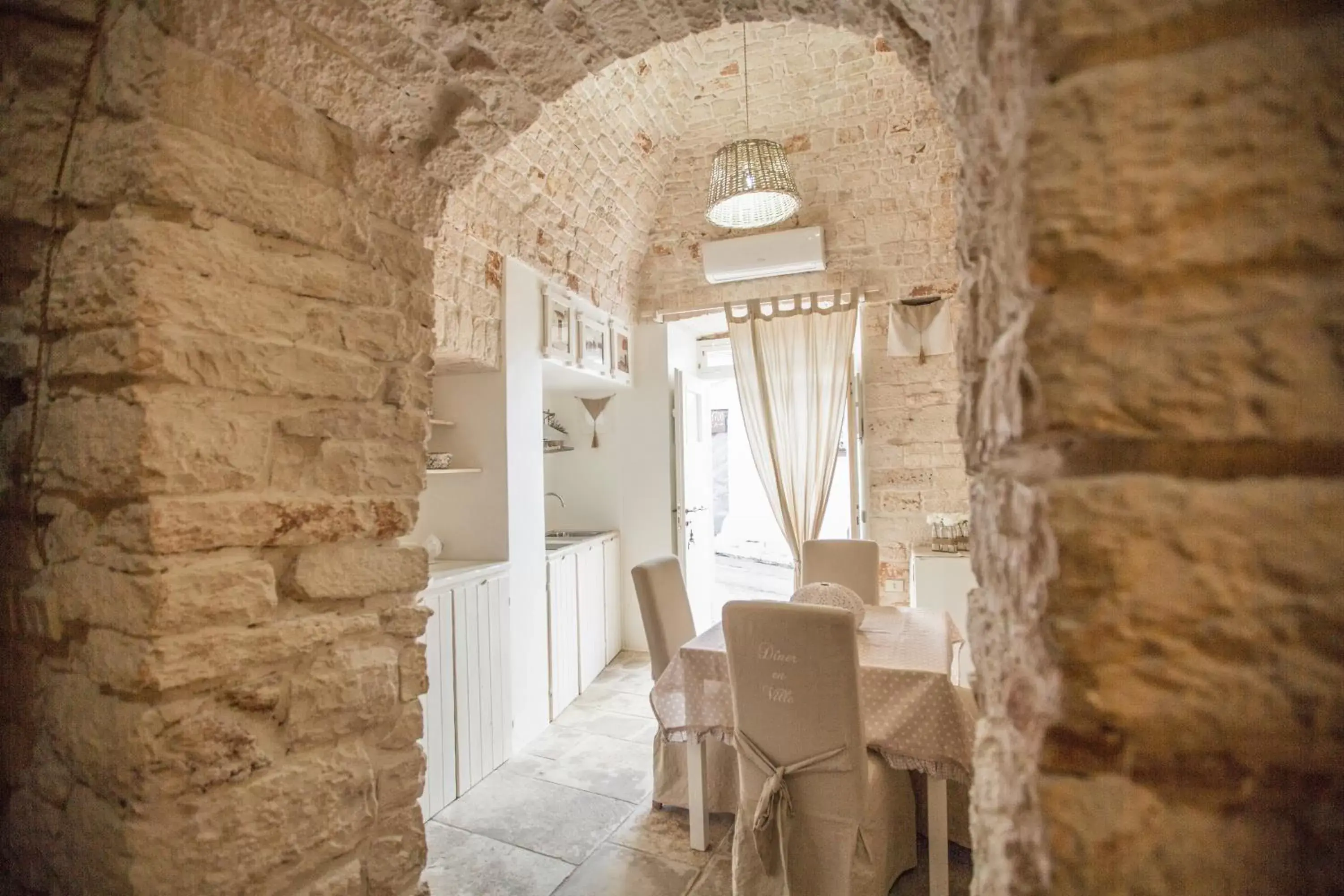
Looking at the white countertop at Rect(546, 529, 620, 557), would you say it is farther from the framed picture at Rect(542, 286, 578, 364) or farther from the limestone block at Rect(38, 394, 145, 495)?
the limestone block at Rect(38, 394, 145, 495)

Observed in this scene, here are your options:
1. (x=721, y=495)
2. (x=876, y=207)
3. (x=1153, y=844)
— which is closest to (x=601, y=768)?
(x=1153, y=844)

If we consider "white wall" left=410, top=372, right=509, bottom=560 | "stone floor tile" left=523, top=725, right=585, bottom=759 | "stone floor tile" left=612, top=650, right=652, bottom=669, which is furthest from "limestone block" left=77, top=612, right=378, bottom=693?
"stone floor tile" left=612, top=650, right=652, bottom=669

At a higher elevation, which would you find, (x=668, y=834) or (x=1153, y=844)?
(x=1153, y=844)

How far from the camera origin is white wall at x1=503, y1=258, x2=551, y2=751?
3.30 metres

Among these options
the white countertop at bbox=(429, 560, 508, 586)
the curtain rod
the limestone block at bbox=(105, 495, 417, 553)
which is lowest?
the white countertop at bbox=(429, 560, 508, 586)

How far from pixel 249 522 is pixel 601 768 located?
8.48 feet

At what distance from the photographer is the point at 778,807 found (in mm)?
1912

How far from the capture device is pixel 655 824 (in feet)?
8.23

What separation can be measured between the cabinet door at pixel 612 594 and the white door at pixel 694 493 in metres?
0.49

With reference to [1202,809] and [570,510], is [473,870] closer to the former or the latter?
[1202,809]

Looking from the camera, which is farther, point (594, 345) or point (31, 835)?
point (594, 345)

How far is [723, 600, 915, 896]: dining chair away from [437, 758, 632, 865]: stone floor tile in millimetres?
793

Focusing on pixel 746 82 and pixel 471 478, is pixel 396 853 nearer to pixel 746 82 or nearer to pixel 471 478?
pixel 471 478

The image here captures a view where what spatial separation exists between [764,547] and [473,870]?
715cm
